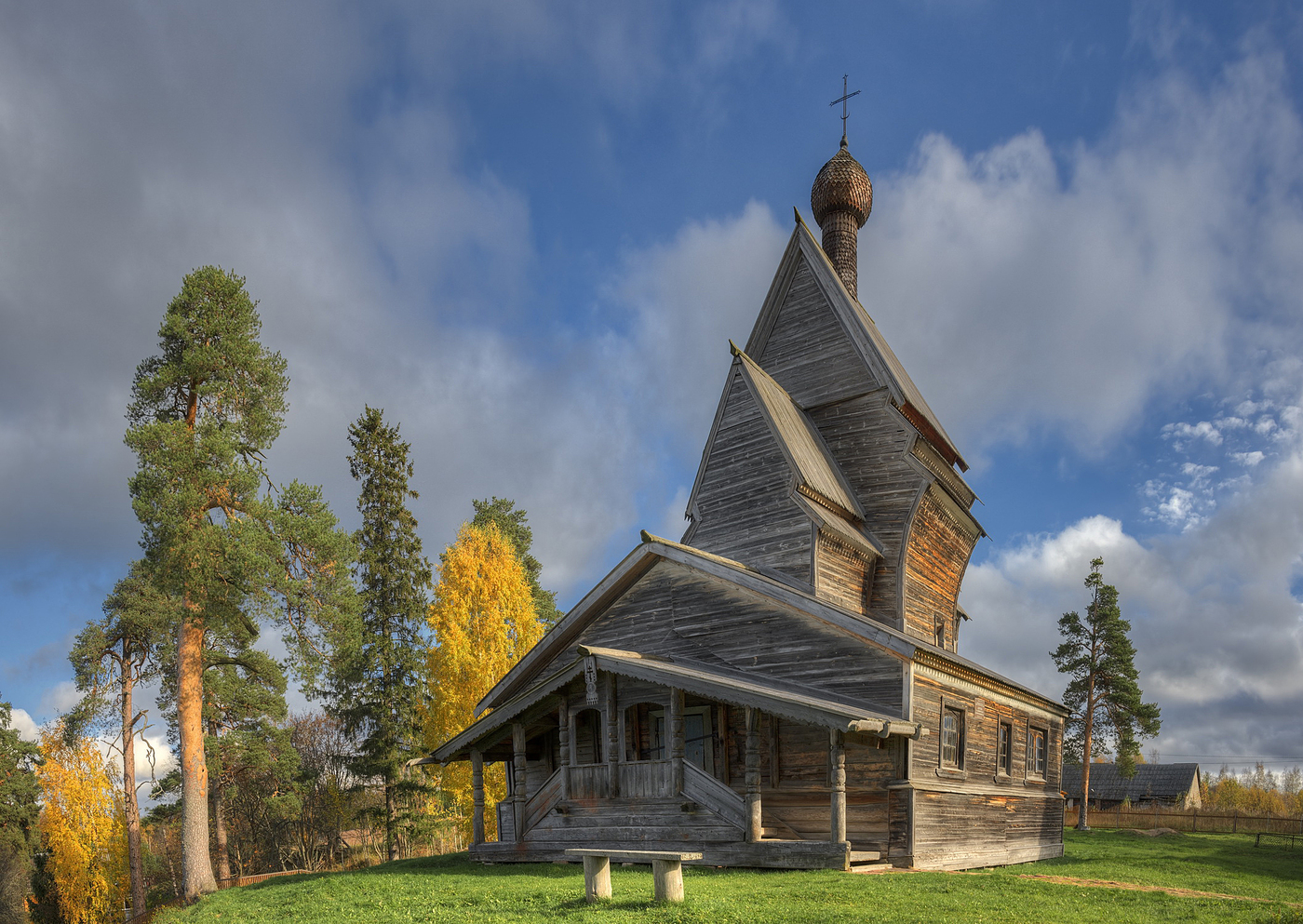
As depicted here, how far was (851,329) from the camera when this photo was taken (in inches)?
1012

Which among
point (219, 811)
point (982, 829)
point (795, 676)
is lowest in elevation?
point (219, 811)

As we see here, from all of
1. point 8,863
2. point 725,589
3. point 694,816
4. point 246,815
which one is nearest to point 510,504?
point 246,815

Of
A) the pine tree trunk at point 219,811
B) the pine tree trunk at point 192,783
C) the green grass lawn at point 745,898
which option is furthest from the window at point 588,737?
the pine tree trunk at point 219,811

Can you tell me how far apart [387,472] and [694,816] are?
21.3 meters

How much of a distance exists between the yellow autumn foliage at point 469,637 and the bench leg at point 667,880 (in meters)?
18.7

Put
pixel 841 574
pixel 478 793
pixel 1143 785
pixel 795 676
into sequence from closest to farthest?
pixel 795 676, pixel 478 793, pixel 841 574, pixel 1143 785

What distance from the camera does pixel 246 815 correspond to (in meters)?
44.2

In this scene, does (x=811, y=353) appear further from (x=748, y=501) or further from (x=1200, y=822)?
(x=1200, y=822)

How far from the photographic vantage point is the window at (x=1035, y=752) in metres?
23.1

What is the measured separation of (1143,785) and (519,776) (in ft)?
225

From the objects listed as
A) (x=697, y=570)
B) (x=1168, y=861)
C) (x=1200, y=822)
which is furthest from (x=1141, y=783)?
(x=697, y=570)

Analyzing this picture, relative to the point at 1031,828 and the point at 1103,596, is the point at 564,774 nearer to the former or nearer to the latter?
the point at 1031,828

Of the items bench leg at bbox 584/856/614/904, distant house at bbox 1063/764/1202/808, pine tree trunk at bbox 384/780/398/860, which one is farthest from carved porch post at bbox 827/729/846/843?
distant house at bbox 1063/764/1202/808

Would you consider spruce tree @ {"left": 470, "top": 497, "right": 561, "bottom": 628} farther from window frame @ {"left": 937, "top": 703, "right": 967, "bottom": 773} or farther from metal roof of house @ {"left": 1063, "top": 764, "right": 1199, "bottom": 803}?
metal roof of house @ {"left": 1063, "top": 764, "right": 1199, "bottom": 803}
